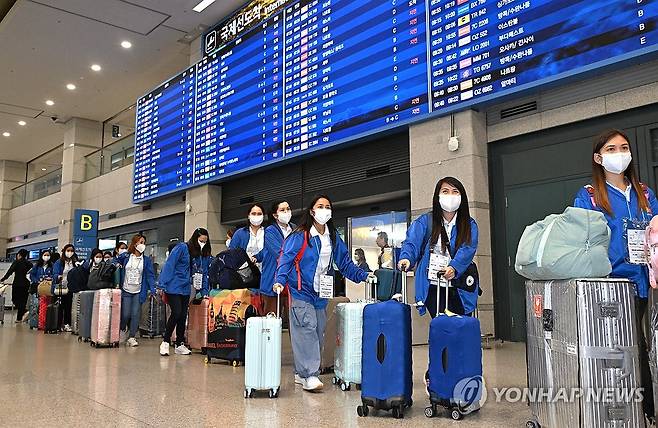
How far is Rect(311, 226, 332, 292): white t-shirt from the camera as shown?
399 centimetres

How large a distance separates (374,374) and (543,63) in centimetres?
393

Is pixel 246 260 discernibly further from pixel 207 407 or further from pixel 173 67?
pixel 173 67

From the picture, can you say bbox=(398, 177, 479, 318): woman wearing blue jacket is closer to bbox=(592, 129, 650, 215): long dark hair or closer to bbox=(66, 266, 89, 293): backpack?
bbox=(592, 129, 650, 215): long dark hair

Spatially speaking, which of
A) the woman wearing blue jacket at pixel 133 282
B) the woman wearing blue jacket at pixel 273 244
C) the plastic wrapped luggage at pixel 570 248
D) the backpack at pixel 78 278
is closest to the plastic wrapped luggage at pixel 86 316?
the woman wearing blue jacket at pixel 133 282

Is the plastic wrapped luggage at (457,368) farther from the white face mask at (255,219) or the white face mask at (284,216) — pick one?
the white face mask at (255,219)

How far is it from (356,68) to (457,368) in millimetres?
5424

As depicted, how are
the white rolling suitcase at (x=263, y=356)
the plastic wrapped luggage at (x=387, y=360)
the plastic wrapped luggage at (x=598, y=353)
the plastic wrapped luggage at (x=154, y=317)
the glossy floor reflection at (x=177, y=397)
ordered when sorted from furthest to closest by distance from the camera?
the plastic wrapped luggage at (x=154, y=317), the white rolling suitcase at (x=263, y=356), the plastic wrapped luggage at (x=387, y=360), the glossy floor reflection at (x=177, y=397), the plastic wrapped luggage at (x=598, y=353)

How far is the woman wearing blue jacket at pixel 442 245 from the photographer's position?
11.1ft

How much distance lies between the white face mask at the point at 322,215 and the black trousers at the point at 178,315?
288 cm

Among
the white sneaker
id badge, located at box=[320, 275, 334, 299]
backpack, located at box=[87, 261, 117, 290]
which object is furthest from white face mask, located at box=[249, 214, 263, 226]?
backpack, located at box=[87, 261, 117, 290]

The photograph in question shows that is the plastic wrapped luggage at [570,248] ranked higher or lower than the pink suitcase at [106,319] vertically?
higher

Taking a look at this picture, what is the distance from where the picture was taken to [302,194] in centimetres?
917

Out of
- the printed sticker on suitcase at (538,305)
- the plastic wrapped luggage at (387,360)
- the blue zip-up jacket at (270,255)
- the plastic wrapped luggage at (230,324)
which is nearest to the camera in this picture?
the printed sticker on suitcase at (538,305)

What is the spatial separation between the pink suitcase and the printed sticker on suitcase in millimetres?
5788
